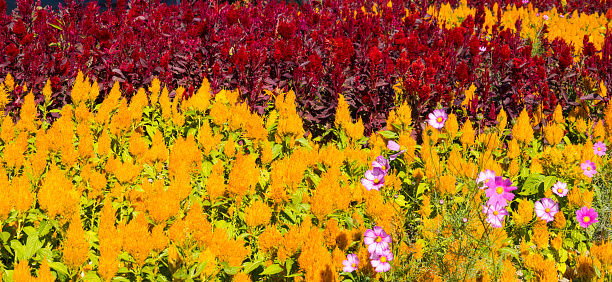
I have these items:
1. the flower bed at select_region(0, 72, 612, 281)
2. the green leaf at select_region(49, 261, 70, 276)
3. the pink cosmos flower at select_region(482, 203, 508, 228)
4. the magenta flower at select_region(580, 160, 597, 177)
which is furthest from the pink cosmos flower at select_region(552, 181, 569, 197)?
the green leaf at select_region(49, 261, 70, 276)

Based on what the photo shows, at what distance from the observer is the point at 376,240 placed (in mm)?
2146

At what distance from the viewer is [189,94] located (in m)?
4.35

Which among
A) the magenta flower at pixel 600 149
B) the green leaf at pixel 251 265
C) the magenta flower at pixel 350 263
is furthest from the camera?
the magenta flower at pixel 600 149

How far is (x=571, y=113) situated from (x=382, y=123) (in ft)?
5.04

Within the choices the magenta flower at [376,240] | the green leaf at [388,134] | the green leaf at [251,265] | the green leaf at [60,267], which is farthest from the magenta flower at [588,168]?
the green leaf at [60,267]

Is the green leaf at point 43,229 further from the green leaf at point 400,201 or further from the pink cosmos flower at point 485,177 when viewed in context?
the pink cosmos flower at point 485,177

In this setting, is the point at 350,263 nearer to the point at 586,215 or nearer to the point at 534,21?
the point at 586,215

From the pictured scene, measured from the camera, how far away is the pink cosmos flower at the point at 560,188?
3007 millimetres

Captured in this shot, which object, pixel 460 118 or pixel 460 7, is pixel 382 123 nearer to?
pixel 460 118

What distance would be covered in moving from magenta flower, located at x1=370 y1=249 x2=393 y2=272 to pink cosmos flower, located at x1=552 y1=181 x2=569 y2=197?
4.67 ft

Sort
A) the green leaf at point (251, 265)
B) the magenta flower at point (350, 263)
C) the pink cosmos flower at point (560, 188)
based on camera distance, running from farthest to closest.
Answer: the pink cosmos flower at point (560, 188)
the green leaf at point (251, 265)
the magenta flower at point (350, 263)

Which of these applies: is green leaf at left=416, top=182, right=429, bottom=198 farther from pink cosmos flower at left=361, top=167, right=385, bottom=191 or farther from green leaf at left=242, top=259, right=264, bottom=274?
green leaf at left=242, top=259, right=264, bottom=274

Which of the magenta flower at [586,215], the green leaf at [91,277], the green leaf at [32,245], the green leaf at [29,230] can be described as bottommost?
the green leaf at [91,277]

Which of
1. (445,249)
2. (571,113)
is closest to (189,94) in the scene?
(445,249)
